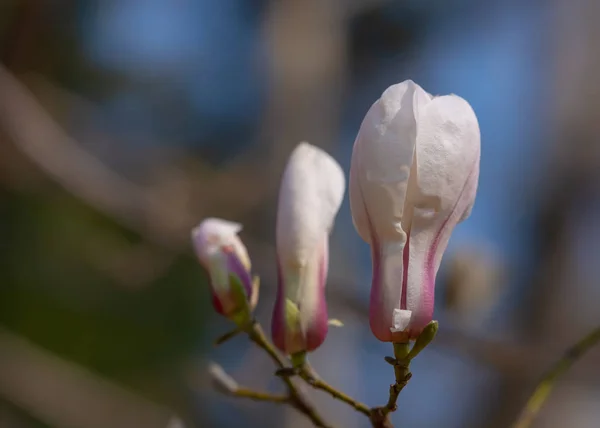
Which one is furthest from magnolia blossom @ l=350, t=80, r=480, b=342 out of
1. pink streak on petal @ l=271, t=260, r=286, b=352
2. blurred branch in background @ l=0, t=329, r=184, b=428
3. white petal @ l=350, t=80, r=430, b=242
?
blurred branch in background @ l=0, t=329, r=184, b=428

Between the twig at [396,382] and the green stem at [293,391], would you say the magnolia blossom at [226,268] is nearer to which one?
the green stem at [293,391]

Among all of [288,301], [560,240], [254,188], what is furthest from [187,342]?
[288,301]

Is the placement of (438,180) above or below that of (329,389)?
above

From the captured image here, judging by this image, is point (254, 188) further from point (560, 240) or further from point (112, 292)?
point (112, 292)

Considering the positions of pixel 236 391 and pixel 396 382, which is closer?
pixel 396 382

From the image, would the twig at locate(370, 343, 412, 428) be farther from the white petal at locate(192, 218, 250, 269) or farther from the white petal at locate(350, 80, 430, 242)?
the white petal at locate(192, 218, 250, 269)

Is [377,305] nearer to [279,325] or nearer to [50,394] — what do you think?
[279,325]

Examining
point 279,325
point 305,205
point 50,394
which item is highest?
point 305,205

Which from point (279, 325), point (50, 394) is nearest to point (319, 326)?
point (279, 325)
